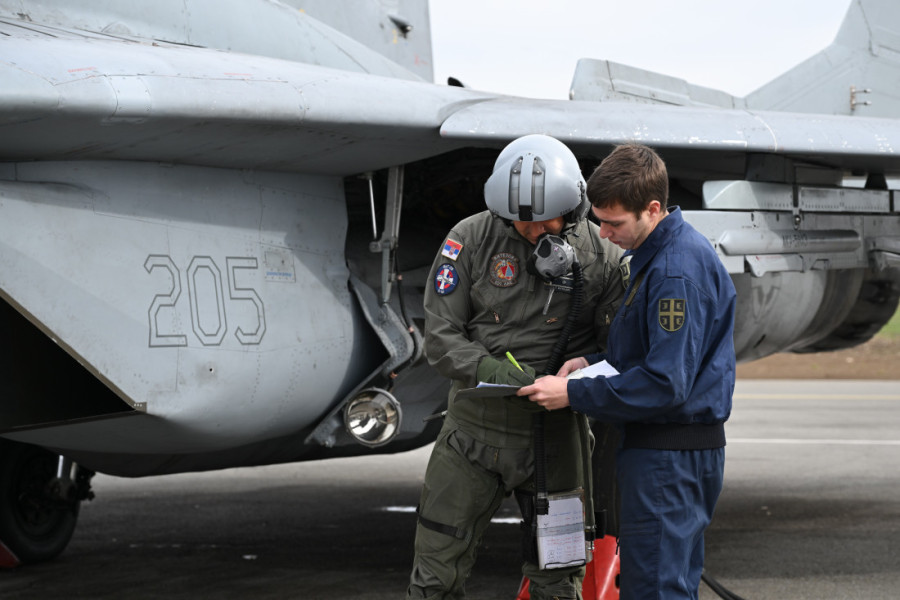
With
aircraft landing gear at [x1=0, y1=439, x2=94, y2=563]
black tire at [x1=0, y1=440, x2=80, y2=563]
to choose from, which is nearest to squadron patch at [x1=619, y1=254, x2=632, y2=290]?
aircraft landing gear at [x1=0, y1=439, x2=94, y2=563]

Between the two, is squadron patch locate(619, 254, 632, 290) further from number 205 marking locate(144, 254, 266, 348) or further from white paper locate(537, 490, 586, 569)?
number 205 marking locate(144, 254, 266, 348)

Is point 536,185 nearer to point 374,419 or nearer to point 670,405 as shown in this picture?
point 670,405

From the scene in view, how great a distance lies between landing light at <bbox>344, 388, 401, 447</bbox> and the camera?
4.93 m

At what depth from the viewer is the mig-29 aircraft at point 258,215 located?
3.97 m

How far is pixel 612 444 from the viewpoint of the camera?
5.43 m

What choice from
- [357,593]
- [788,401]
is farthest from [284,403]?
[788,401]

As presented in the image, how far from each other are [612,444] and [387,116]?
1883 mm

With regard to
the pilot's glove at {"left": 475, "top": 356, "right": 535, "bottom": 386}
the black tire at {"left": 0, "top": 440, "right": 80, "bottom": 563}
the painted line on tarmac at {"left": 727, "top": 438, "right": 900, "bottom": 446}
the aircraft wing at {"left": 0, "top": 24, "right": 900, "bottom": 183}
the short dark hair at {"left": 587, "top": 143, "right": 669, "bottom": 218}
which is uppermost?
the aircraft wing at {"left": 0, "top": 24, "right": 900, "bottom": 183}

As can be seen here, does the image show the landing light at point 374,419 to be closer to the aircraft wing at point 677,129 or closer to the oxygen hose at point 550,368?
the aircraft wing at point 677,129

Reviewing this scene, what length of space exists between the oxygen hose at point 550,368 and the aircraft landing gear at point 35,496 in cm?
342

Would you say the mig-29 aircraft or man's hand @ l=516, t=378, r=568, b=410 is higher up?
the mig-29 aircraft

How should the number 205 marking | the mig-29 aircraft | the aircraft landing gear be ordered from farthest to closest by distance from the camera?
1. the aircraft landing gear
2. the number 205 marking
3. the mig-29 aircraft

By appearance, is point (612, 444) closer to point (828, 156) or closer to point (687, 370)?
point (828, 156)

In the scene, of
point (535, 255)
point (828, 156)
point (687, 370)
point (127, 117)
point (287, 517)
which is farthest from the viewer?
point (287, 517)
